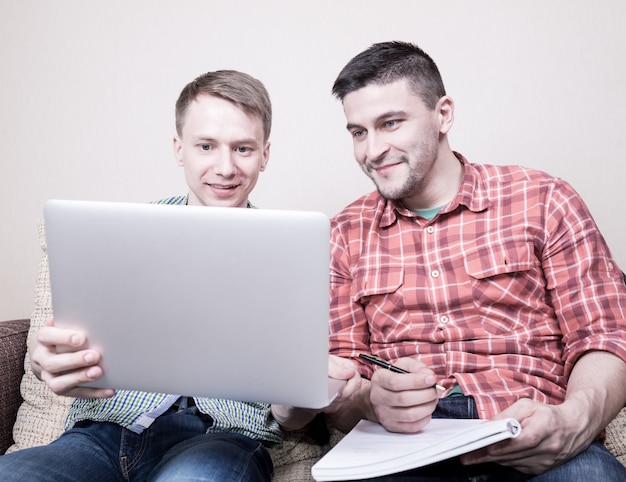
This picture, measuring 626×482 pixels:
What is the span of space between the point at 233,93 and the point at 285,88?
618 millimetres

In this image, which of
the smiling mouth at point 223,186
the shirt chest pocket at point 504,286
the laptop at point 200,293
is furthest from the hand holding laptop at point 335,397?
the smiling mouth at point 223,186

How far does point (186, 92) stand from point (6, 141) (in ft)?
3.43

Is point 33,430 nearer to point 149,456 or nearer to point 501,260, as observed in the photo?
point 149,456

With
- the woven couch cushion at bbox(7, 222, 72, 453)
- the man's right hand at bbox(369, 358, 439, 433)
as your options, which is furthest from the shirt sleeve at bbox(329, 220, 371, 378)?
the woven couch cushion at bbox(7, 222, 72, 453)

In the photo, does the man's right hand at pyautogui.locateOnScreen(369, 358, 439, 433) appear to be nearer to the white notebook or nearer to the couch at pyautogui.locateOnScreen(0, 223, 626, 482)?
the white notebook

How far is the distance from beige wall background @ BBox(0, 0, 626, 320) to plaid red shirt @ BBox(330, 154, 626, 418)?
0.53 metres

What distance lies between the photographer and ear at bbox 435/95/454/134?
1610 millimetres

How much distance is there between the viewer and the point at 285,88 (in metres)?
2.13

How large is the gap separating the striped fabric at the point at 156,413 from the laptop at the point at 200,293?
326 millimetres

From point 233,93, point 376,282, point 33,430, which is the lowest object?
point 33,430

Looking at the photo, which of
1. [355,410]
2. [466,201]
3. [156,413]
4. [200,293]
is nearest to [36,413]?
[156,413]

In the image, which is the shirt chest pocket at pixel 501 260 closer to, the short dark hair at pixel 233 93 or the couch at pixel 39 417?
the couch at pixel 39 417

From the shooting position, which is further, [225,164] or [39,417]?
[39,417]

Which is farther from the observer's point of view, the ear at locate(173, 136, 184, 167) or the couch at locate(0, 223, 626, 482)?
the ear at locate(173, 136, 184, 167)
